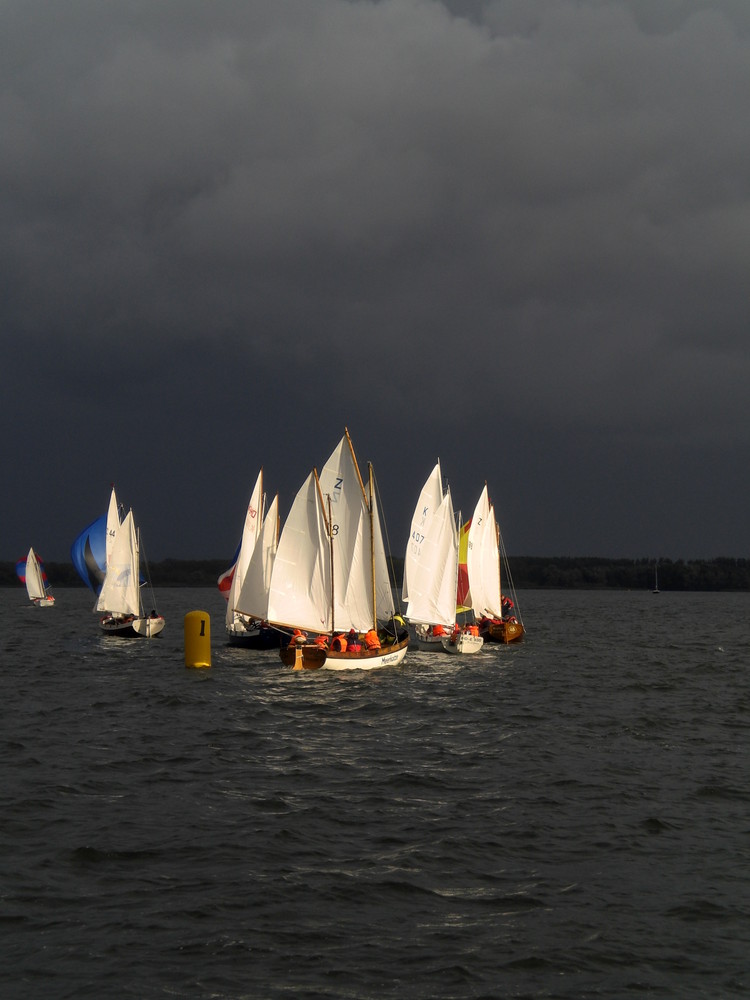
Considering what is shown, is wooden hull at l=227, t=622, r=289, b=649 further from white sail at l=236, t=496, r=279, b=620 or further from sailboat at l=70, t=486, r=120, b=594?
sailboat at l=70, t=486, r=120, b=594

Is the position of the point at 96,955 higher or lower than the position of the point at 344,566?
lower

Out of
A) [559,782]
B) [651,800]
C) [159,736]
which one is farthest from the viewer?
[159,736]

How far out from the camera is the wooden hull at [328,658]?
123ft

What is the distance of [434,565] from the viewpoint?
164 feet

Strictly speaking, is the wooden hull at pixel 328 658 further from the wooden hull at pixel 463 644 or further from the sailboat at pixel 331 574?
the wooden hull at pixel 463 644

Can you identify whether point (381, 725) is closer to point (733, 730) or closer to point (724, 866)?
A: point (733, 730)

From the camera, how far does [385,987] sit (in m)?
9.77

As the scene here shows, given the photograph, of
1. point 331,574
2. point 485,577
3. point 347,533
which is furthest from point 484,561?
point 331,574

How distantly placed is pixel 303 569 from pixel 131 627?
82.9ft

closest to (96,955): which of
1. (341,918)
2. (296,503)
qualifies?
(341,918)

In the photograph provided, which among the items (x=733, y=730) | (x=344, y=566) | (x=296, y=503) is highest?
(x=296, y=503)

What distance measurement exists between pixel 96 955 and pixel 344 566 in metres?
29.7

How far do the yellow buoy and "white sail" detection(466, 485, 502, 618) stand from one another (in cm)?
2108

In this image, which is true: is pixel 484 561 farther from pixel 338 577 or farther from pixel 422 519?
pixel 338 577
